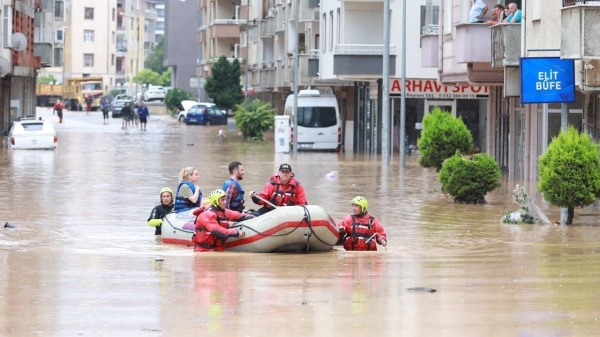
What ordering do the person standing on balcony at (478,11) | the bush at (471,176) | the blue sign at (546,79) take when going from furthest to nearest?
the person standing on balcony at (478,11)
the bush at (471,176)
the blue sign at (546,79)

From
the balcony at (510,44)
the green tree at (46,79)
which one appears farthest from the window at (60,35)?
the balcony at (510,44)

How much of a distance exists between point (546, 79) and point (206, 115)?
67113 millimetres

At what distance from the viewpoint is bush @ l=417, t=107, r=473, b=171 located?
33.2 metres

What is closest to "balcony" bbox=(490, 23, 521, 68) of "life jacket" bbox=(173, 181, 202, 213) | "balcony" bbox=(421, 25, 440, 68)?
"balcony" bbox=(421, 25, 440, 68)

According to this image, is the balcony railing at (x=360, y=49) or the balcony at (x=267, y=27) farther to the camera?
the balcony at (x=267, y=27)

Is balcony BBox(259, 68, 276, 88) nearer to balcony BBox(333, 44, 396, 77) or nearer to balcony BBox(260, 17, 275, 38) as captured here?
→ balcony BBox(260, 17, 275, 38)

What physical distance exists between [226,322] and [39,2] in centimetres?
6450

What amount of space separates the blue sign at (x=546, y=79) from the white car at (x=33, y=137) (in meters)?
31.7

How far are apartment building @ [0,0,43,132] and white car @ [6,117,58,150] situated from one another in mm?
4608

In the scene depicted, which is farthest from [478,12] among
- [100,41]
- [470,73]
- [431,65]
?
[100,41]

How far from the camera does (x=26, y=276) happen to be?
642 inches

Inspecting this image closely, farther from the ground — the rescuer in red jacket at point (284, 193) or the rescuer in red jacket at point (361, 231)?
the rescuer in red jacket at point (284, 193)

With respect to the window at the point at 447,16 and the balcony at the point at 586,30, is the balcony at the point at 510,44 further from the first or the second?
the window at the point at 447,16

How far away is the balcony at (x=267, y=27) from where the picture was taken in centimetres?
8301
